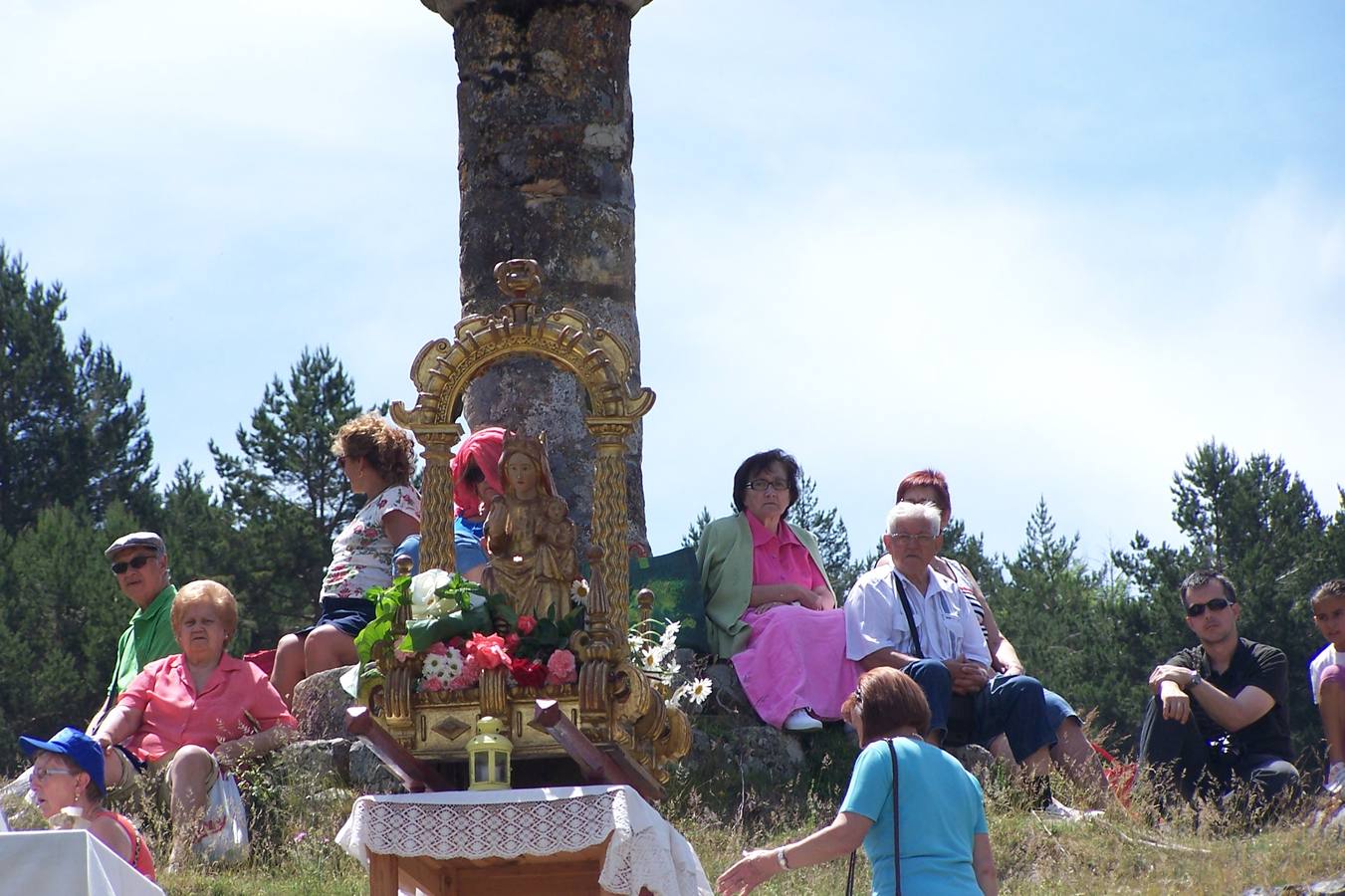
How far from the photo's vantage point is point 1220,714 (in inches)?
365

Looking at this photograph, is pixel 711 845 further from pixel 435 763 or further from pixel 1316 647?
pixel 1316 647

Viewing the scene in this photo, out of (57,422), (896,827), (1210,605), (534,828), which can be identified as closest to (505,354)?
(534,828)

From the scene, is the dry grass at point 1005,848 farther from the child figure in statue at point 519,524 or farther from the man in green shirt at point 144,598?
the child figure in statue at point 519,524

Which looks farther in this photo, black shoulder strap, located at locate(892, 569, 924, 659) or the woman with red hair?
black shoulder strap, located at locate(892, 569, 924, 659)

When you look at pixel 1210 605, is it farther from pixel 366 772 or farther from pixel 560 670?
pixel 366 772

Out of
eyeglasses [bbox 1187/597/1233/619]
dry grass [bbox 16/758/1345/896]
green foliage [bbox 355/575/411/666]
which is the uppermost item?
eyeglasses [bbox 1187/597/1233/619]

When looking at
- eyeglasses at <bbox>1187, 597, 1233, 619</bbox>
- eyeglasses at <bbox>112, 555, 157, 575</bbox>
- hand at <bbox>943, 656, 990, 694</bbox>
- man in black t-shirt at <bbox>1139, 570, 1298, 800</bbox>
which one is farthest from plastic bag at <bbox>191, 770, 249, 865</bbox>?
eyeglasses at <bbox>1187, 597, 1233, 619</bbox>

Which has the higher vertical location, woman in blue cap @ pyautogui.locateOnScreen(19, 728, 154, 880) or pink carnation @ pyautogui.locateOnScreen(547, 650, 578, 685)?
pink carnation @ pyautogui.locateOnScreen(547, 650, 578, 685)

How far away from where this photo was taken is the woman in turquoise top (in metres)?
6.01

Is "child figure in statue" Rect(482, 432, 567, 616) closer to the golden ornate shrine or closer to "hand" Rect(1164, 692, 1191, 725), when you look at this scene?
the golden ornate shrine

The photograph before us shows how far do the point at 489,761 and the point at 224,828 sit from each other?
2.24 m

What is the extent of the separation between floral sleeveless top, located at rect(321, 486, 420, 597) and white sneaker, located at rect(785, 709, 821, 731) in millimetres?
2119

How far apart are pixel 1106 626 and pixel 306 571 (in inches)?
405

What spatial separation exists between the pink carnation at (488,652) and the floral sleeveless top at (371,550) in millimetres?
2743
